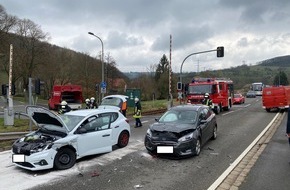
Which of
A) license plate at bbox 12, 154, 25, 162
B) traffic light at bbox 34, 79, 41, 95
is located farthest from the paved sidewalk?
traffic light at bbox 34, 79, 41, 95

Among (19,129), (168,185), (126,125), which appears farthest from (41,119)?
(19,129)

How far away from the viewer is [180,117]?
450 inches

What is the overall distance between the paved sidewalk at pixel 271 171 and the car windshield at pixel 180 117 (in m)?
2.45

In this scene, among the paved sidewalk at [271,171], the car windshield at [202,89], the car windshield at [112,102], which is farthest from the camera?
the car windshield at [202,89]

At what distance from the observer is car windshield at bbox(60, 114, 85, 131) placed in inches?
378

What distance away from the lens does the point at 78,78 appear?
59.3m

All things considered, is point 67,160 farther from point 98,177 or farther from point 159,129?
point 159,129

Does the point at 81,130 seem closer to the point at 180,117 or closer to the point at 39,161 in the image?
the point at 39,161

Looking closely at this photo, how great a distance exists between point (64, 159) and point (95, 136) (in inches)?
53.8

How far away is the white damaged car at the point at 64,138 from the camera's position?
840 cm

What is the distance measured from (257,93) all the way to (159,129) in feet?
230

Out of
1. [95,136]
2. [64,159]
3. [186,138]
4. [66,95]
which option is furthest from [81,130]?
[66,95]

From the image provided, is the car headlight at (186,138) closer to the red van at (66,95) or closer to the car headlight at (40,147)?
the car headlight at (40,147)

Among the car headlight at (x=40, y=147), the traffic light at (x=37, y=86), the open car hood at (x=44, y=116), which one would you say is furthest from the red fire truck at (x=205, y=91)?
the car headlight at (x=40, y=147)
